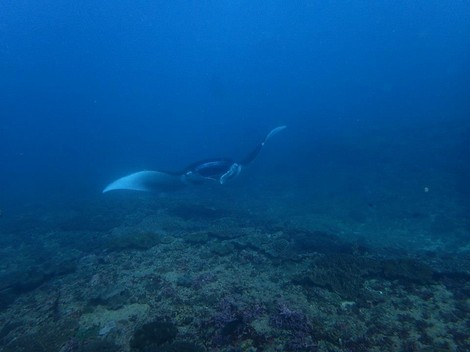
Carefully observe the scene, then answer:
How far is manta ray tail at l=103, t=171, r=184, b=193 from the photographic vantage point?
27.8 ft

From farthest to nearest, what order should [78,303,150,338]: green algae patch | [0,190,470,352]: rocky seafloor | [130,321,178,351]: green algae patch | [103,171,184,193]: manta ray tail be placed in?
1. [103,171,184,193]: manta ray tail
2. [78,303,150,338]: green algae patch
3. [0,190,470,352]: rocky seafloor
4. [130,321,178,351]: green algae patch

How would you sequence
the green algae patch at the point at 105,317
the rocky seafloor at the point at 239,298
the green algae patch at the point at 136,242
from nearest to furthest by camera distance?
the rocky seafloor at the point at 239,298, the green algae patch at the point at 105,317, the green algae patch at the point at 136,242

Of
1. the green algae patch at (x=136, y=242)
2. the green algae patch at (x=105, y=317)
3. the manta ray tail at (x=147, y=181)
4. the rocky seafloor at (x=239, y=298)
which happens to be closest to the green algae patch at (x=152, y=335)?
the rocky seafloor at (x=239, y=298)

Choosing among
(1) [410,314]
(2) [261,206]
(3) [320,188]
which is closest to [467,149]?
(3) [320,188]

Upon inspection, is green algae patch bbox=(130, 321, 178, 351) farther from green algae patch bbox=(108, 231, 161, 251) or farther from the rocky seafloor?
A: green algae patch bbox=(108, 231, 161, 251)

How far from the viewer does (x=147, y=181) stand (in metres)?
8.88

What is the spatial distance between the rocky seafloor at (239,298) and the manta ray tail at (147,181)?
1474 millimetres

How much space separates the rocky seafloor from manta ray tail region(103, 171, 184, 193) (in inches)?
58.0

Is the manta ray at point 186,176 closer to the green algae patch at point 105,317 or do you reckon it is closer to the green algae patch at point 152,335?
the green algae patch at point 105,317

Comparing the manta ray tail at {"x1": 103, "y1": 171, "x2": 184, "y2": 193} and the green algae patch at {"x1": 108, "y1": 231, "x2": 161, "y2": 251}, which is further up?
the manta ray tail at {"x1": 103, "y1": 171, "x2": 184, "y2": 193}

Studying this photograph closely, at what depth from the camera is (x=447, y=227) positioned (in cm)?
1098

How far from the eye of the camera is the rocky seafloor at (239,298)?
4508 mm

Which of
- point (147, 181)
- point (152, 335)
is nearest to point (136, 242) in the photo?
point (147, 181)

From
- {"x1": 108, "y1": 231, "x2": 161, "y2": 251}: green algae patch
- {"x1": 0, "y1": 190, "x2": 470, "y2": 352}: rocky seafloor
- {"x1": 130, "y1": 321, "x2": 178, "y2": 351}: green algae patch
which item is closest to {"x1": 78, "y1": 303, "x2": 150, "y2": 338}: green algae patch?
{"x1": 0, "y1": 190, "x2": 470, "y2": 352}: rocky seafloor
